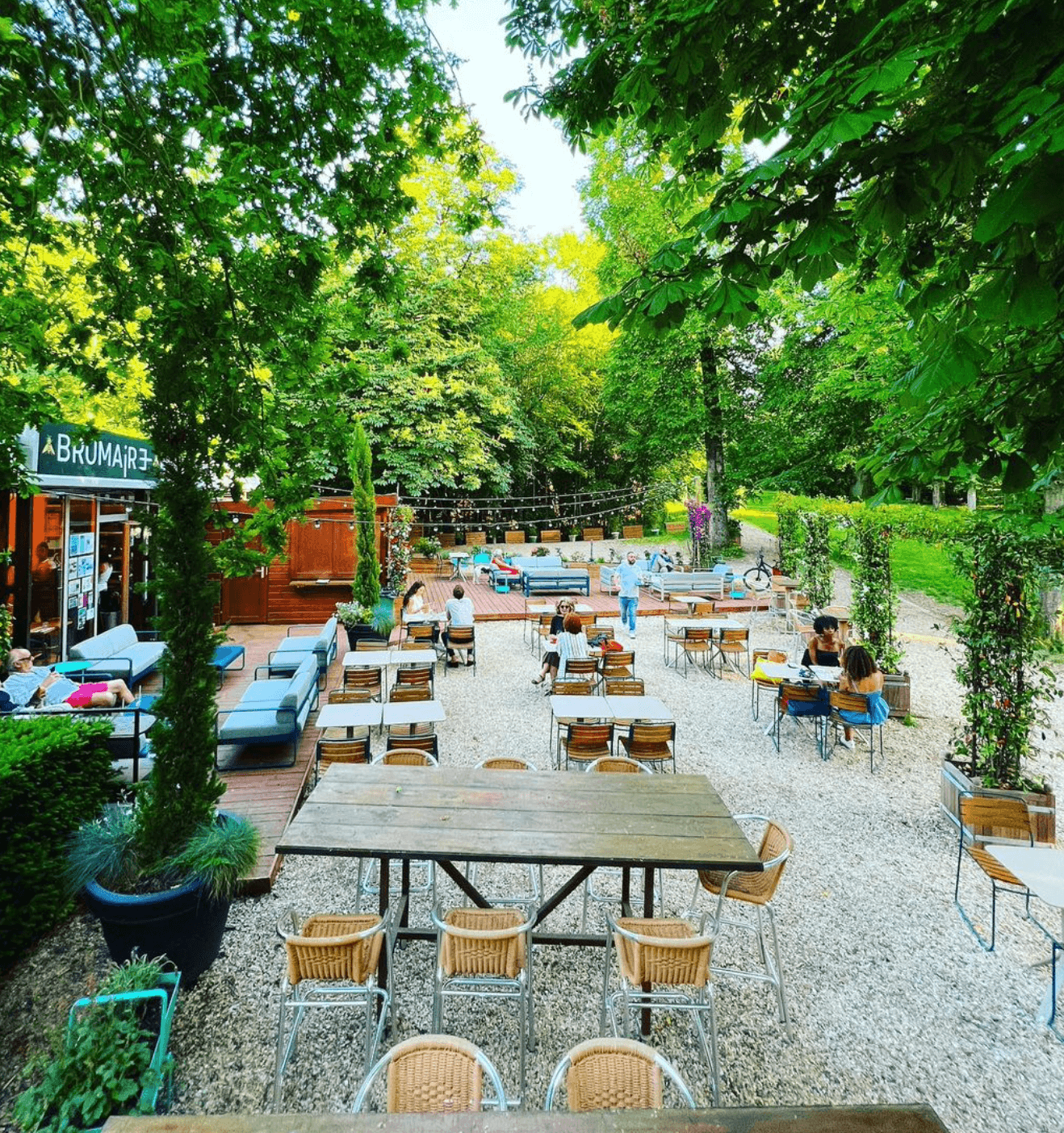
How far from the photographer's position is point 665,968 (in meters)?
3.14

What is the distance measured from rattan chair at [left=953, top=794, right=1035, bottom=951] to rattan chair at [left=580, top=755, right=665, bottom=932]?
2227 millimetres

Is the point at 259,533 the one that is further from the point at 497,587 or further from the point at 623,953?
the point at 497,587

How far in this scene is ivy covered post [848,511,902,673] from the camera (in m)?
9.55

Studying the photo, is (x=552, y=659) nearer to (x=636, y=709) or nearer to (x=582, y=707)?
(x=582, y=707)

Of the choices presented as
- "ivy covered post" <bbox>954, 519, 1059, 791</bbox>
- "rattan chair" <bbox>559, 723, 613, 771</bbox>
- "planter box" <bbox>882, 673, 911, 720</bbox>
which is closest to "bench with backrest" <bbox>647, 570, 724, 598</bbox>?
"planter box" <bbox>882, 673, 911, 720</bbox>

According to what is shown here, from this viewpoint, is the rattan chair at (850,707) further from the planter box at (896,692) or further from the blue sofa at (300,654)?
the blue sofa at (300,654)

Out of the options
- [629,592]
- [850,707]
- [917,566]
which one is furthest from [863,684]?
[917,566]

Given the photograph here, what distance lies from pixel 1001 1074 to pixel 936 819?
11.1 ft

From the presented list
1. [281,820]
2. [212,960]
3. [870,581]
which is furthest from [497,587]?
[212,960]

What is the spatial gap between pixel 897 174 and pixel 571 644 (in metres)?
7.89

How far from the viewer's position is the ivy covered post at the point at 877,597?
955 centimetres

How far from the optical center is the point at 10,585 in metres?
8.80

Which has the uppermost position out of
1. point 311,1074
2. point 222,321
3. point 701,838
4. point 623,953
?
point 222,321

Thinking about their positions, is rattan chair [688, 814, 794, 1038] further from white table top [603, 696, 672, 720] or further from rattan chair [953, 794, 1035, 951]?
white table top [603, 696, 672, 720]
